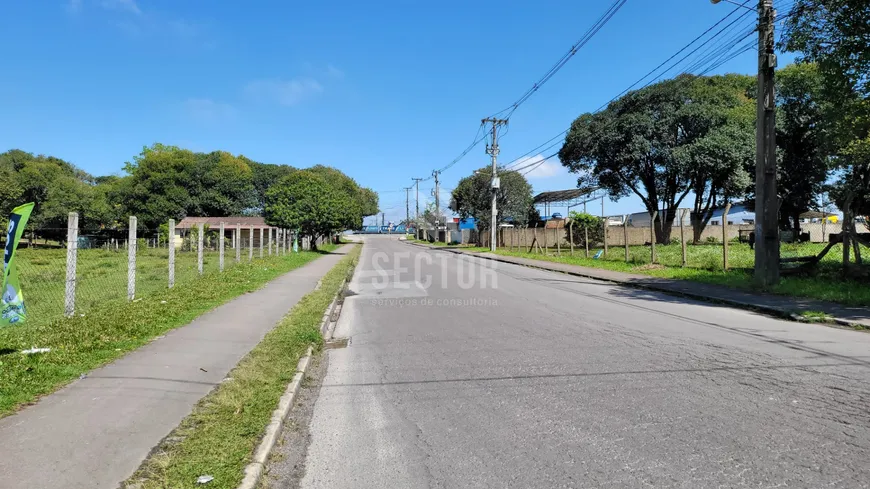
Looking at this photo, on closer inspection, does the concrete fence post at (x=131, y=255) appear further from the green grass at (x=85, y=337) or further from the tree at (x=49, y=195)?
the tree at (x=49, y=195)

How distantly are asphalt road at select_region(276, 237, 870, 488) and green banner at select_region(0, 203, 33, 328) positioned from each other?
11.1 ft

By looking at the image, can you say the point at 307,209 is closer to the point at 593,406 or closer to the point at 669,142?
the point at 669,142

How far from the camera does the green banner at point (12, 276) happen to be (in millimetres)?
5406

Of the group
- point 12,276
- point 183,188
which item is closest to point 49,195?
point 183,188

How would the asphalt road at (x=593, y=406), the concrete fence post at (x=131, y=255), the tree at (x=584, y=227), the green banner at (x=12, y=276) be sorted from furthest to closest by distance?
the tree at (x=584, y=227) → the concrete fence post at (x=131, y=255) → the green banner at (x=12, y=276) → the asphalt road at (x=593, y=406)

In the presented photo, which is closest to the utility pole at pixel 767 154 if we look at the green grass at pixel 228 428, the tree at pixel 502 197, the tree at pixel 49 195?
the green grass at pixel 228 428

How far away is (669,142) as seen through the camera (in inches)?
1304

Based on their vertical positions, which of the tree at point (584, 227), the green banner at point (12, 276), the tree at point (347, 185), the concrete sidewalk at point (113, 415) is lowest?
the concrete sidewalk at point (113, 415)

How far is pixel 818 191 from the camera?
114 ft

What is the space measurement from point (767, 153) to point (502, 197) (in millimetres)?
40301

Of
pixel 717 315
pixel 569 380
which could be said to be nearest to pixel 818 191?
pixel 717 315

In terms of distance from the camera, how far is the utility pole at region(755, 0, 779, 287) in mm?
12477

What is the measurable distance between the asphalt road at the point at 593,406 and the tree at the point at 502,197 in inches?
1690

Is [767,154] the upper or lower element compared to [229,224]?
upper
